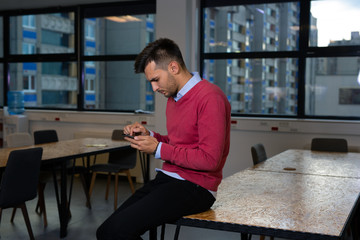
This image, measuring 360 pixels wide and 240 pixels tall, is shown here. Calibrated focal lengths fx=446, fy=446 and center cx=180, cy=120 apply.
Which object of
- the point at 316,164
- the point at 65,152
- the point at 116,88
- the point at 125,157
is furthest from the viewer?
the point at 116,88

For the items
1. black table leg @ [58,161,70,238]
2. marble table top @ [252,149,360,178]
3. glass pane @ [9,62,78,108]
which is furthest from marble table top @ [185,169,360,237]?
glass pane @ [9,62,78,108]

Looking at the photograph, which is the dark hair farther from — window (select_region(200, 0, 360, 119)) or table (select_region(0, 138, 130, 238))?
window (select_region(200, 0, 360, 119))

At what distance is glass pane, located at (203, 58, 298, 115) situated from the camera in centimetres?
606

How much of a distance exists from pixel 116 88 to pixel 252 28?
235 centimetres

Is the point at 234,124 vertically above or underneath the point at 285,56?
underneath

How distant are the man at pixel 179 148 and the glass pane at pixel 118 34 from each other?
4878 millimetres

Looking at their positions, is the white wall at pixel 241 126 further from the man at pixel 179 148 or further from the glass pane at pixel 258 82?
the man at pixel 179 148

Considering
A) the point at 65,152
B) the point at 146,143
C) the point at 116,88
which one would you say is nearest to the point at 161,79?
the point at 146,143

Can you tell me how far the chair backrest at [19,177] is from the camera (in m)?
3.27

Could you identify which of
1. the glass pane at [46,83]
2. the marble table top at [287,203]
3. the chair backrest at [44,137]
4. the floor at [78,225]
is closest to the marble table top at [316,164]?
the marble table top at [287,203]

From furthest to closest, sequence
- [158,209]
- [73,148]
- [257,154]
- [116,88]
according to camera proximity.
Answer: [116,88], [73,148], [257,154], [158,209]

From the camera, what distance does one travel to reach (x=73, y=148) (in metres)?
4.48

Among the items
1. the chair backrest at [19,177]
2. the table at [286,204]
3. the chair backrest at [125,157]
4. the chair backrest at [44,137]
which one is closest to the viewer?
Answer: the table at [286,204]

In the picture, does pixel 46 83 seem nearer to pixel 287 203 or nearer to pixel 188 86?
pixel 188 86
